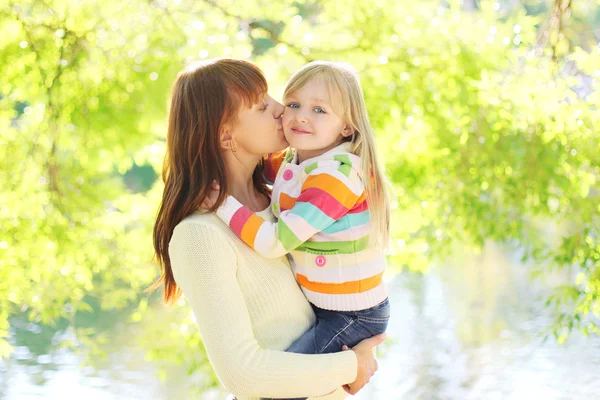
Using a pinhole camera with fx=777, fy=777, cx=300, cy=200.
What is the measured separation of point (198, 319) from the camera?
1.38 m

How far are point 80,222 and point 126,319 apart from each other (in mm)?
3875

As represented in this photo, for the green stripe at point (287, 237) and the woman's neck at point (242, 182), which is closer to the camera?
the green stripe at point (287, 237)

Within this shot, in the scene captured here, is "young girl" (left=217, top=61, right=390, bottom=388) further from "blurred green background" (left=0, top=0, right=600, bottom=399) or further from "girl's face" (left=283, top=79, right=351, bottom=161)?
"blurred green background" (left=0, top=0, right=600, bottom=399)

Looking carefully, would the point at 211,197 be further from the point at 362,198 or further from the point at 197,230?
the point at 362,198

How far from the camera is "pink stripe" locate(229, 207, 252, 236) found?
57.6 inches

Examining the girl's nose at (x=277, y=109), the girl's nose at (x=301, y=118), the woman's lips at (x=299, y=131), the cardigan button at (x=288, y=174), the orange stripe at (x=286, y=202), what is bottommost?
the orange stripe at (x=286, y=202)

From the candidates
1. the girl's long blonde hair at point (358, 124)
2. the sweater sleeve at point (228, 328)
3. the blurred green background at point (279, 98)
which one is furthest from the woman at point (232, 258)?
the blurred green background at point (279, 98)

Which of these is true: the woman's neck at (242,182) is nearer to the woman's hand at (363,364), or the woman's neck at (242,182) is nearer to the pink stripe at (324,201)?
the pink stripe at (324,201)

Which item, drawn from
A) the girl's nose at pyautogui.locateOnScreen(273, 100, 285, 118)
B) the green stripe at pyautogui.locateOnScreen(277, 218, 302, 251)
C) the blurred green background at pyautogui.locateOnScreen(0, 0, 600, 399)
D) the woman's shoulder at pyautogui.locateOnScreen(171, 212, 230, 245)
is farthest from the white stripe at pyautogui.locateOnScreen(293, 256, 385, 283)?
the blurred green background at pyautogui.locateOnScreen(0, 0, 600, 399)

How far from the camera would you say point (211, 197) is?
1.51 m

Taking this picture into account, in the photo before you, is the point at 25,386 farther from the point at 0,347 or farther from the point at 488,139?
the point at 488,139

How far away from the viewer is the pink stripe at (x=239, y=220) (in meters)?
1.46

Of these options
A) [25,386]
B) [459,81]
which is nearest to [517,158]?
[459,81]

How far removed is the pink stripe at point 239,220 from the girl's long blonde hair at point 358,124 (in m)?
0.28
